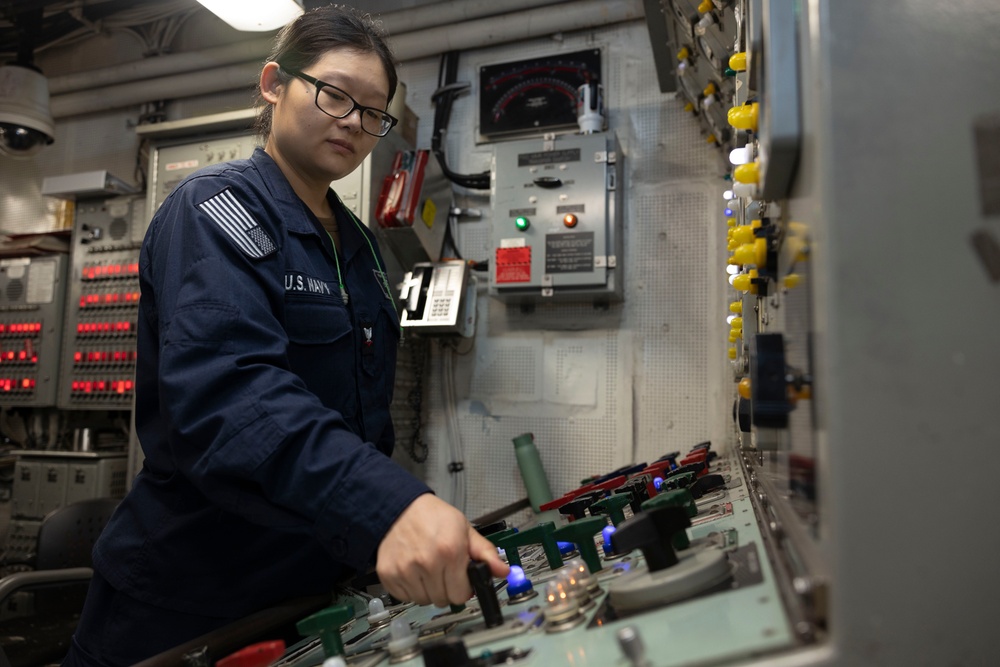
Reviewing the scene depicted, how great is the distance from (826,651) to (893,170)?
0.42 m

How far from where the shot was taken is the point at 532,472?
2.94 metres

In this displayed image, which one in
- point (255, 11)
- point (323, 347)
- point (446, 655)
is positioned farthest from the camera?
point (255, 11)

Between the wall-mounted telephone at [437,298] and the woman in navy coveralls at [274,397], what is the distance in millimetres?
1265

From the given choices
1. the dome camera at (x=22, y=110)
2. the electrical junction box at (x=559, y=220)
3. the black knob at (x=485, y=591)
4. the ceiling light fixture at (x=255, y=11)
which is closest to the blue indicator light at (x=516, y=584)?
the black knob at (x=485, y=591)

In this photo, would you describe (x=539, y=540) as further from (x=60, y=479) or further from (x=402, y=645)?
(x=60, y=479)

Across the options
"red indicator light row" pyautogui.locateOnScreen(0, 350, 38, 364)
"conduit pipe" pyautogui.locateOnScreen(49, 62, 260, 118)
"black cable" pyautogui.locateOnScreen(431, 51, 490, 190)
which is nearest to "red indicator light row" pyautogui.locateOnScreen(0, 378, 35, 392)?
"red indicator light row" pyautogui.locateOnScreen(0, 350, 38, 364)

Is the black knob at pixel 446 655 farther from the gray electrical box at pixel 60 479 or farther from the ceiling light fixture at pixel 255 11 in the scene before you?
the gray electrical box at pixel 60 479

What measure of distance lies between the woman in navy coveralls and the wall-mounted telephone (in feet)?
4.15

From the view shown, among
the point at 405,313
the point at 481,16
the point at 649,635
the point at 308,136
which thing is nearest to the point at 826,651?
the point at 649,635

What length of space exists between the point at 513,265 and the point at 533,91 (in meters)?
1.02

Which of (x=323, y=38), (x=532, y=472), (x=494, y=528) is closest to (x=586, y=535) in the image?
(x=494, y=528)

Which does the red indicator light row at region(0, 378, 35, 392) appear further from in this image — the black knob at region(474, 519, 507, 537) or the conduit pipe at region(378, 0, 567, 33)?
the black knob at region(474, 519, 507, 537)

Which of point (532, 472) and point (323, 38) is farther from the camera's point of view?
point (532, 472)

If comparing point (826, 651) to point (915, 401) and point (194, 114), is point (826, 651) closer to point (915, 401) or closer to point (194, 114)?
point (915, 401)
